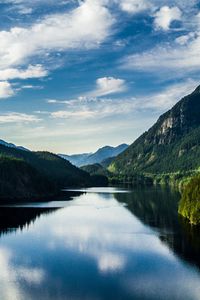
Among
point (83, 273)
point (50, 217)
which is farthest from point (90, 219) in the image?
point (83, 273)

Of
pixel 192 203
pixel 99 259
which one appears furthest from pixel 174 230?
pixel 99 259

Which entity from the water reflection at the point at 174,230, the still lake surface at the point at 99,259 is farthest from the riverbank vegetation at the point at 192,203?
the still lake surface at the point at 99,259

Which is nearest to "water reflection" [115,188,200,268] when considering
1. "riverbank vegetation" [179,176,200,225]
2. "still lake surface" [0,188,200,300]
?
"still lake surface" [0,188,200,300]

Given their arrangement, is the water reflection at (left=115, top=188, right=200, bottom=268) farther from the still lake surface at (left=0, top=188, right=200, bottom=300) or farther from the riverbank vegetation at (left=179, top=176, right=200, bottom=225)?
the riverbank vegetation at (left=179, top=176, right=200, bottom=225)

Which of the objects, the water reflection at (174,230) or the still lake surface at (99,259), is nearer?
the still lake surface at (99,259)

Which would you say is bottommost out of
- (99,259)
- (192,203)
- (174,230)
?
(99,259)

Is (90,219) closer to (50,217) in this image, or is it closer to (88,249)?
(50,217)

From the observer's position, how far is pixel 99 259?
316 feet

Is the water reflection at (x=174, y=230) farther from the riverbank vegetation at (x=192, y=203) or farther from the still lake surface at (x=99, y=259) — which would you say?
the riverbank vegetation at (x=192, y=203)

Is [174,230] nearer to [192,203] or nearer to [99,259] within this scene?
[192,203]

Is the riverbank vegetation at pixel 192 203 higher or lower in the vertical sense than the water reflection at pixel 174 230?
higher

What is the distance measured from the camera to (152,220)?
533 feet

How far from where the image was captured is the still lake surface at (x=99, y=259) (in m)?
72.6

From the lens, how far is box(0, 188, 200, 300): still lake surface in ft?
238
